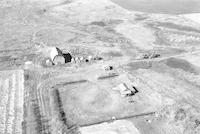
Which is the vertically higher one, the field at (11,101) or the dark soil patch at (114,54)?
the dark soil patch at (114,54)

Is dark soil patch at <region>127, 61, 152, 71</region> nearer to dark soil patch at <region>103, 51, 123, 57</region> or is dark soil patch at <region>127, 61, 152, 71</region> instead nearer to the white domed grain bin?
dark soil patch at <region>103, 51, 123, 57</region>

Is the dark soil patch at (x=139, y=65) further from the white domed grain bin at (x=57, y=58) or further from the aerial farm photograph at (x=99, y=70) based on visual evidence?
the white domed grain bin at (x=57, y=58)

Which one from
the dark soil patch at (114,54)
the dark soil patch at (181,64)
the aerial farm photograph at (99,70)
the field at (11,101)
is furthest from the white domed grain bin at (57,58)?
the dark soil patch at (181,64)

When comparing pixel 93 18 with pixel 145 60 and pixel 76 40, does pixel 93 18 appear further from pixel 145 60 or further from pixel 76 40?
pixel 145 60

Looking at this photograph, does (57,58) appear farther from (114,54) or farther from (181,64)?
(181,64)

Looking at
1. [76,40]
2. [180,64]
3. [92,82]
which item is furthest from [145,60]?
[76,40]

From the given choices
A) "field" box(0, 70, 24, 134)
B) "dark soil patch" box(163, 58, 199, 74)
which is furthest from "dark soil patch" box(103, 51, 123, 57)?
"field" box(0, 70, 24, 134)

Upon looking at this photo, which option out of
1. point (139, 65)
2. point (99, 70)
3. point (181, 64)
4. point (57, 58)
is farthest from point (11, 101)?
point (181, 64)

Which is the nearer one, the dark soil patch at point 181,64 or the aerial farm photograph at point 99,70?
the aerial farm photograph at point 99,70

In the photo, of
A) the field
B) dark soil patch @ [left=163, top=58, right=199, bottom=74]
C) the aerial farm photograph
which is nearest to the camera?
the field
